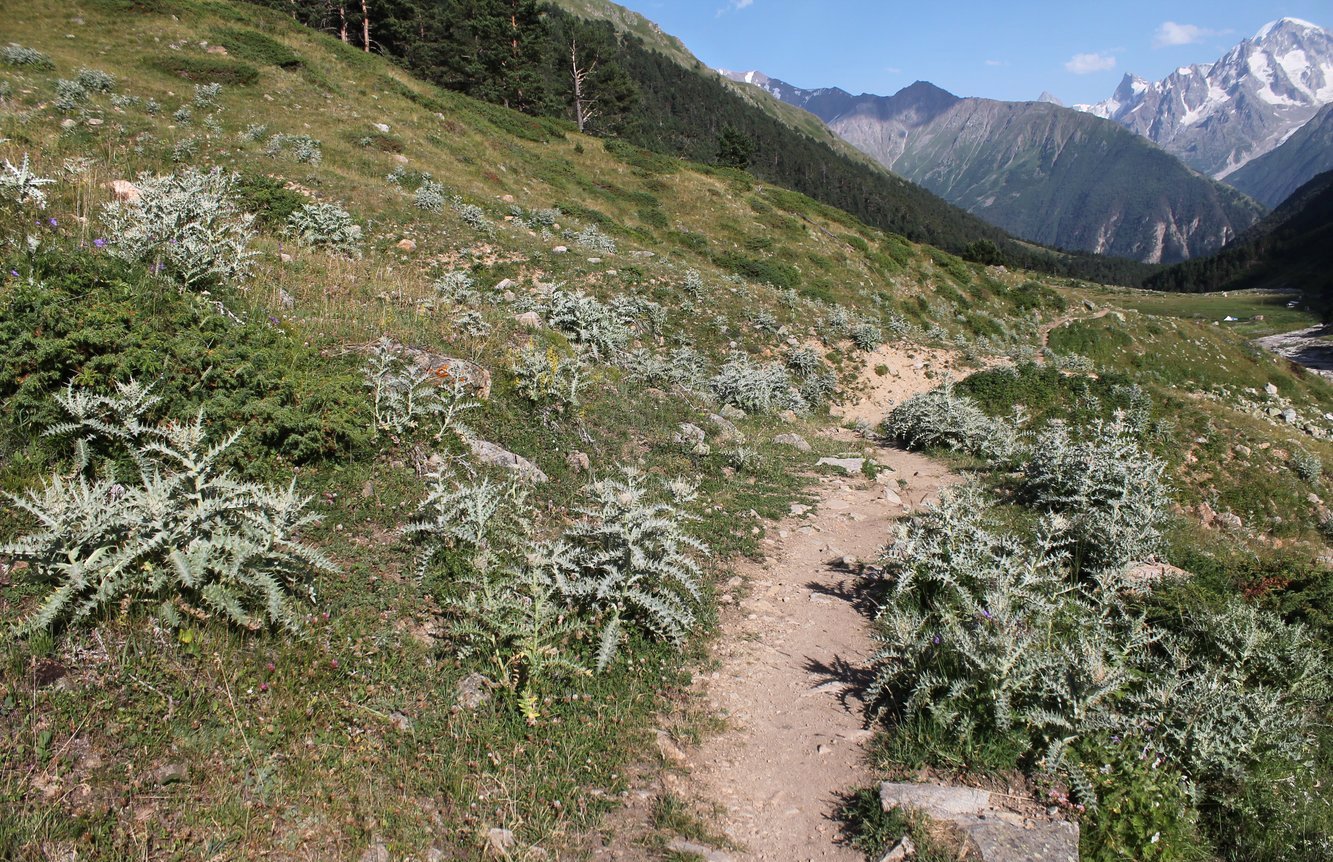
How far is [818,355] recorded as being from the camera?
732 inches

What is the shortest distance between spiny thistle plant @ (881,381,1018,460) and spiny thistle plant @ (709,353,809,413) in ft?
8.46

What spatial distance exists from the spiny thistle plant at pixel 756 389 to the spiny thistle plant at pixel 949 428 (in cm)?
258

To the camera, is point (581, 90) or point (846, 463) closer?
point (846, 463)

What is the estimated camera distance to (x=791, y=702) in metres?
4.87

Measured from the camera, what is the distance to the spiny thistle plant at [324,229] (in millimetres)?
13391

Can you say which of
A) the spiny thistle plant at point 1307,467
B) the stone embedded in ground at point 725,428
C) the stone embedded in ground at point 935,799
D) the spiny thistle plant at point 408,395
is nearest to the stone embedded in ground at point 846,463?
the stone embedded in ground at point 725,428

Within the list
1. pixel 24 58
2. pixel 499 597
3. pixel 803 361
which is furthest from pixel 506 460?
pixel 24 58

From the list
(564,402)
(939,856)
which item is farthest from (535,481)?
(939,856)

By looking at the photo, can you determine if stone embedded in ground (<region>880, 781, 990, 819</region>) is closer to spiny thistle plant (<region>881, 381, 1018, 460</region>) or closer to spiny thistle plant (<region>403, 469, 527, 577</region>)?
spiny thistle plant (<region>403, 469, 527, 577</region>)

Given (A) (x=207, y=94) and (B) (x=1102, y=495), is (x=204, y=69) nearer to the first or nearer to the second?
(A) (x=207, y=94)

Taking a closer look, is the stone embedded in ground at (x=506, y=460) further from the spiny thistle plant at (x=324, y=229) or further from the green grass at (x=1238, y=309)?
the green grass at (x=1238, y=309)

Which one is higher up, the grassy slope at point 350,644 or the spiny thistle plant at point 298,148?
the spiny thistle plant at point 298,148

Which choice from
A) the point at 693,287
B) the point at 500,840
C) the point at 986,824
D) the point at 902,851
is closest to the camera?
the point at 500,840

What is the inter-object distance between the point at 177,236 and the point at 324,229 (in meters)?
6.63
